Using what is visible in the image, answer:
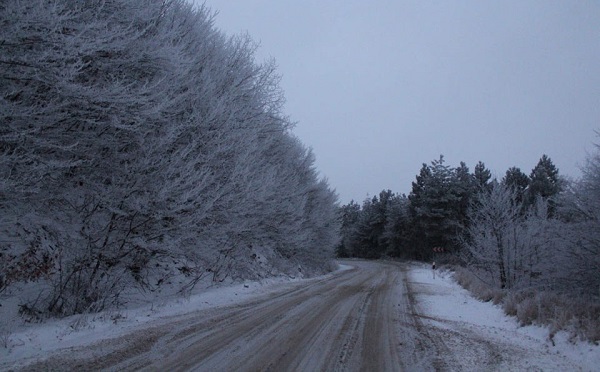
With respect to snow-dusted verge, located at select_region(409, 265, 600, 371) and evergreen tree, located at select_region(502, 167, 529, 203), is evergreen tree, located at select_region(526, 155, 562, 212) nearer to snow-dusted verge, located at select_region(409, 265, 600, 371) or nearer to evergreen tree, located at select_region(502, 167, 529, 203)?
evergreen tree, located at select_region(502, 167, 529, 203)

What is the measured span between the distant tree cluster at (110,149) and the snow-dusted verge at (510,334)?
6.81 meters

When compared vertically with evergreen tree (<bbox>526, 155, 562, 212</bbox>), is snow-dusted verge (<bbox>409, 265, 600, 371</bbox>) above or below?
below

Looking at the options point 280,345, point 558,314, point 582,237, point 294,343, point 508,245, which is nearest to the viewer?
point 280,345

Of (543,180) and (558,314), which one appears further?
(543,180)

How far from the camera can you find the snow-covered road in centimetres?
592

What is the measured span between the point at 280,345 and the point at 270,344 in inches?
7.2

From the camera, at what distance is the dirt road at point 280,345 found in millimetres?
5844

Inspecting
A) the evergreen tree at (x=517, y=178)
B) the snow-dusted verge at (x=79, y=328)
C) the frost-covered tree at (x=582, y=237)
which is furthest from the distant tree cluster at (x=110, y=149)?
the evergreen tree at (x=517, y=178)

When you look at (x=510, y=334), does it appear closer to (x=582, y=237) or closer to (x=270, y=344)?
(x=270, y=344)

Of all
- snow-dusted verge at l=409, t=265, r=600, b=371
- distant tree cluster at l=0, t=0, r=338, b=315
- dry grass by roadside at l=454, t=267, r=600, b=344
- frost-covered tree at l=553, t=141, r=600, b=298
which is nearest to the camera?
snow-dusted verge at l=409, t=265, r=600, b=371

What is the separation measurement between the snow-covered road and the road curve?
0.05 ft

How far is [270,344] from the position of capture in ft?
23.1

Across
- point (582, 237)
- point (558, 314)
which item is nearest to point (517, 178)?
point (582, 237)

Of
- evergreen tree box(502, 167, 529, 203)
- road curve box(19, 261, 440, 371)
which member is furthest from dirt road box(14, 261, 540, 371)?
evergreen tree box(502, 167, 529, 203)
